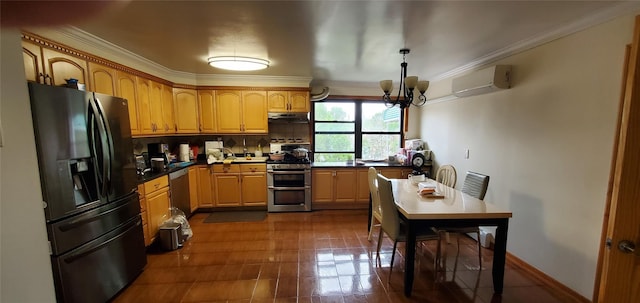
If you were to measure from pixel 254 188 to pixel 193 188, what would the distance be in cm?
89

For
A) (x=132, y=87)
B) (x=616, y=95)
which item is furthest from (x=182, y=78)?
(x=616, y=95)

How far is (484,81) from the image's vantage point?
2.89m

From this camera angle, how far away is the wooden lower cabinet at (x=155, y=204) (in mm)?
2801

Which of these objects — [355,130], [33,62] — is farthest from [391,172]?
[33,62]

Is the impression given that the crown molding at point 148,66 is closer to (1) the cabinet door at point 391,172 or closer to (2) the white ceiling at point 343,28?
(2) the white ceiling at point 343,28

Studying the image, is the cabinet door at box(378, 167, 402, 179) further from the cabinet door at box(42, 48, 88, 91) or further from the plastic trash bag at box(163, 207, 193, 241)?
the cabinet door at box(42, 48, 88, 91)

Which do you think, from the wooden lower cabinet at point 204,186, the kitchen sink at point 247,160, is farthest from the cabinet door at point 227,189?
the kitchen sink at point 247,160

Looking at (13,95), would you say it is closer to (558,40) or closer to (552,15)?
(552,15)

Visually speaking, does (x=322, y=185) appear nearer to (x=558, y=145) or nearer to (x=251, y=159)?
(x=251, y=159)

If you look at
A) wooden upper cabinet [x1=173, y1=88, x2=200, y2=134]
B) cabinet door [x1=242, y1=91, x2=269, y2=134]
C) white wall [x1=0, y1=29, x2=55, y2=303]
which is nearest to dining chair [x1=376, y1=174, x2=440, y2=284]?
white wall [x1=0, y1=29, x2=55, y2=303]

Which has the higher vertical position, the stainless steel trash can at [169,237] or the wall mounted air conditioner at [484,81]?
the wall mounted air conditioner at [484,81]

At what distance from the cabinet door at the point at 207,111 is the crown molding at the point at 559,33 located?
3.71 meters

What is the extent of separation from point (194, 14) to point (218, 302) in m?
2.22

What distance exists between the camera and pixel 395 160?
15.3ft
